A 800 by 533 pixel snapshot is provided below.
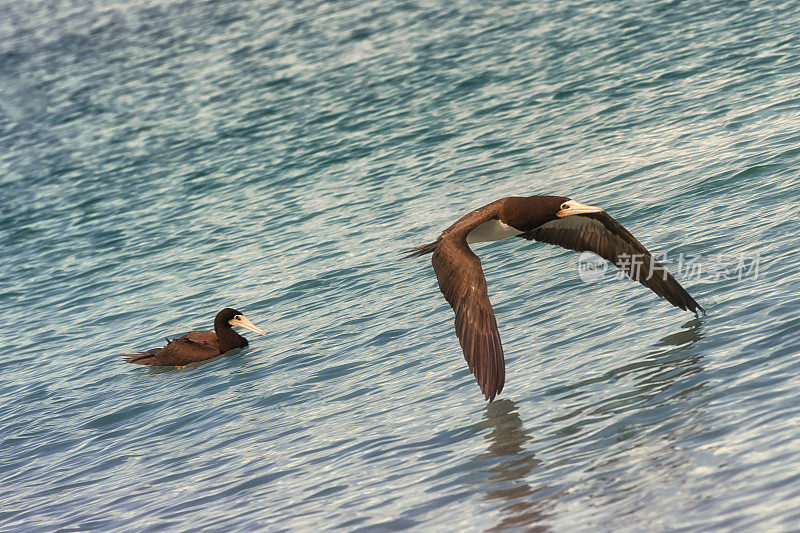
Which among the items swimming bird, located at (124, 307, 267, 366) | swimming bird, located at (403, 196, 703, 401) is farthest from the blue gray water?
swimming bird, located at (403, 196, 703, 401)

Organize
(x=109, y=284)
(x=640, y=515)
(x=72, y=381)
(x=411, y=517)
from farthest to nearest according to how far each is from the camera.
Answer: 1. (x=109, y=284)
2. (x=72, y=381)
3. (x=411, y=517)
4. (x=640, y=515)

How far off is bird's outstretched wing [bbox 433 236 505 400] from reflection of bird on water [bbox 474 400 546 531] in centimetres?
42

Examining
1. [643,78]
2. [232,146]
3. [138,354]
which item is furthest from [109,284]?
[643,78]

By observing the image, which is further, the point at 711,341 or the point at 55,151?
the point at 55,151

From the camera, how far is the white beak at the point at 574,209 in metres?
10.0

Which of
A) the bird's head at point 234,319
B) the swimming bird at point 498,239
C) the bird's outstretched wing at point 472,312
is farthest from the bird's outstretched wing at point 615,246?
the bird's head at point 234,319

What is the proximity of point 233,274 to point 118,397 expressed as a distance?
4.31 metres

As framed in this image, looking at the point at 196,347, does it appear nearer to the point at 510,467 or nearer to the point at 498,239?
the point at 498,239

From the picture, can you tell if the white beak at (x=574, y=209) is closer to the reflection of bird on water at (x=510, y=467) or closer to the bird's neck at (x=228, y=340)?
the reflection of bird on water at (x=510, y=467)

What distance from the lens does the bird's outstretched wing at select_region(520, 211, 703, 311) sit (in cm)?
1029

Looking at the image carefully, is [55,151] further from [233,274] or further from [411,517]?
[411,517]

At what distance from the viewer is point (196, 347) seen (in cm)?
1351

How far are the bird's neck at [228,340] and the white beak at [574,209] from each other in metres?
4.85

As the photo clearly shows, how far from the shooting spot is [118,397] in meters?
12.6
